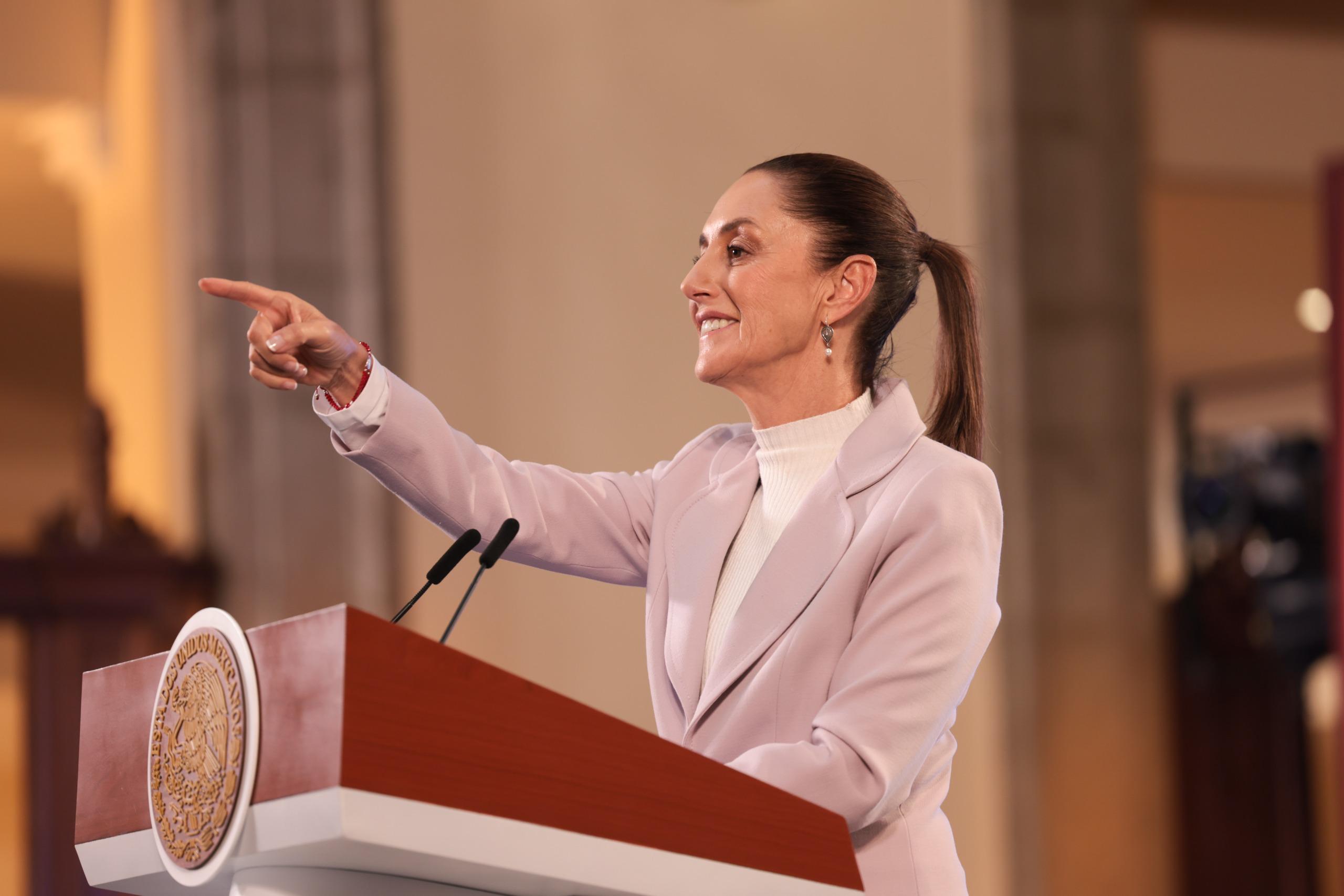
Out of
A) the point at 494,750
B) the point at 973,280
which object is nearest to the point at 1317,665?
the point at 973,280

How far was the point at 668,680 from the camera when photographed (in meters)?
1.80

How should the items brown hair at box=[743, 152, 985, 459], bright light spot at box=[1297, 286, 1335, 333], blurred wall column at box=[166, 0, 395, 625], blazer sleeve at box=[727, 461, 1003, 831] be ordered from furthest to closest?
bright light spot at box=[1297, 286, 1335, 333] → blurred wall column at box=[166, 0, 395, 625] → brown hair at box=[743, 152, 985, 459] → blazer sleeve at box=[727, 461, 1003, 831]

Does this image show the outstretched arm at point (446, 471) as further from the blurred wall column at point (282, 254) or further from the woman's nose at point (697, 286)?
the blurred wall column at point (282, 254)

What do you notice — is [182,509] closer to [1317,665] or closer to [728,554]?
[728,554]

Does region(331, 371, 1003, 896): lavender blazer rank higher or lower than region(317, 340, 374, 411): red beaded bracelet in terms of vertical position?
lower

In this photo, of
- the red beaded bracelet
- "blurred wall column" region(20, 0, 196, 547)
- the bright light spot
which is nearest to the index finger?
the red beaded bracelet

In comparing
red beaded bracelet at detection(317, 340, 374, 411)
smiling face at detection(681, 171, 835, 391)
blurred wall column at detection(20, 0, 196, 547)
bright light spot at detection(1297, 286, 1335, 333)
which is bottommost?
bright light spot at detection(1297, 286, 1335, 333)

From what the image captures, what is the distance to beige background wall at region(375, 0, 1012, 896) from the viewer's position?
468 centimetres

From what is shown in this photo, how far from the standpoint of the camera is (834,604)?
1.65 metres

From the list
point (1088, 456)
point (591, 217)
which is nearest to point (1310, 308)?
point (1088, 456)

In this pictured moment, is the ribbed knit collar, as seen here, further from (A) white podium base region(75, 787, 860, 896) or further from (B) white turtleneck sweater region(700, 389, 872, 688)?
(A) white podium base region(75, 787, 860, 896)

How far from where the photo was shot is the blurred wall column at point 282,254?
4.59 m

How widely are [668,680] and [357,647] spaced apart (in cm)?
67

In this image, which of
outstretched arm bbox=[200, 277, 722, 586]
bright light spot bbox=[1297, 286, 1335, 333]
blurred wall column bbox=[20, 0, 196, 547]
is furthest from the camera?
bright light spot bbox=[1297, 286, 1335, 333]
